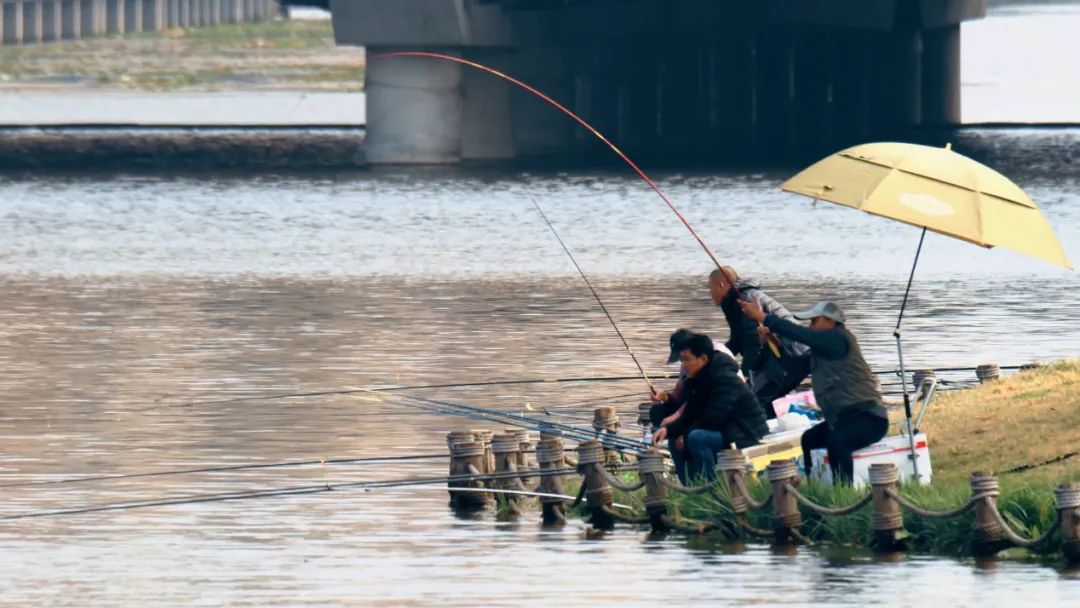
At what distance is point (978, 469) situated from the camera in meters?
14.8

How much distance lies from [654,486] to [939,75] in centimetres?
6818

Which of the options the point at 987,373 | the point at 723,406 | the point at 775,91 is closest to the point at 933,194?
the point at 723,406

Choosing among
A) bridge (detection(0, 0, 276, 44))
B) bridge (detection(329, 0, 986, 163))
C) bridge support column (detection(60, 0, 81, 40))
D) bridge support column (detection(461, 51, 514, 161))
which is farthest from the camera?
bridge support column (detection(60, 0, 81, 40))

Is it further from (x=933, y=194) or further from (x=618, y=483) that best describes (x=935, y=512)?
(x=618, y=483)

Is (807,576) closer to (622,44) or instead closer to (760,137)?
(622,44)

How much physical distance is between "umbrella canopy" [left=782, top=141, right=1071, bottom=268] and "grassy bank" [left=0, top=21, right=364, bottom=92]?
93055mm

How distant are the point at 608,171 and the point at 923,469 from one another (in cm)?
5371

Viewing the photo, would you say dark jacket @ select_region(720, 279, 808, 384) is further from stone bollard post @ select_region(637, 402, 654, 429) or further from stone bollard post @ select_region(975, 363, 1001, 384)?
stone bollard post @ select_region(975, 363, 1001, 384)

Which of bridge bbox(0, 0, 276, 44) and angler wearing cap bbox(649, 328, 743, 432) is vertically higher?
angler wearing cap bbox(649, 328, 743, 432)

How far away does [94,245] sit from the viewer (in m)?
45.4

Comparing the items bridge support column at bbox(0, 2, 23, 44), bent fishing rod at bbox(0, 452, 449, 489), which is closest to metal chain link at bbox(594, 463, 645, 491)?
bent fishing rod at bbox(0, 452, 449, 489)

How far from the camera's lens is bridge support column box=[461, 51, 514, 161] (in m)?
63.2

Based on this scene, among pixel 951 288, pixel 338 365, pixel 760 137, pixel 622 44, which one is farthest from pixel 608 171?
pixel 338 365

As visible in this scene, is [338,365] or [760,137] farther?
[760,137]
